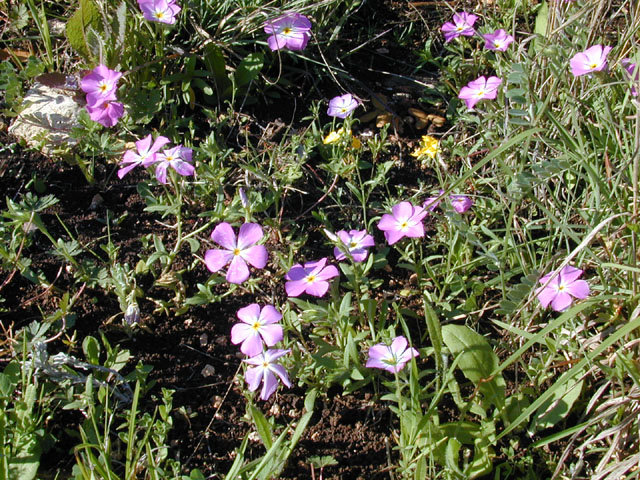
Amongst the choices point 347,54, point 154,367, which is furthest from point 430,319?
point 347,54

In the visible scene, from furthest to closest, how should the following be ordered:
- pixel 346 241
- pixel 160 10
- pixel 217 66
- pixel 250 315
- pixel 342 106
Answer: pixel 217 66
pixel 342 106
pixel 160 10
pixel 346 241
pixel 250 315

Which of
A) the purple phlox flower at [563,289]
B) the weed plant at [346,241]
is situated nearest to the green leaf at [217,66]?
the weed plant at [346,241]

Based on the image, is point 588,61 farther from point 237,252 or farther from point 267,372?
point 267,372

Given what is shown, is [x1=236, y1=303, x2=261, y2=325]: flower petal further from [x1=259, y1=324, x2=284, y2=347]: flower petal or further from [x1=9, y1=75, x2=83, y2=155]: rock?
[x1=9, y1=75, x2=83, y2=155]: rock

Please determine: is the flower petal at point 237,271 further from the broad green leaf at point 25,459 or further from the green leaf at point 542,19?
the green leaf at point 542,19

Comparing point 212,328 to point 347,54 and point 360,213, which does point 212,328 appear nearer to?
point 360,213

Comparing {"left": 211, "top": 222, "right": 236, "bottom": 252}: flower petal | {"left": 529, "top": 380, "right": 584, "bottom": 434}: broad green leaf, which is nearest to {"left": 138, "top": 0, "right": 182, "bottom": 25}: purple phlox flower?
{"left": 211, "top": 222, "right": 236, "bottom": 252}: flower petal

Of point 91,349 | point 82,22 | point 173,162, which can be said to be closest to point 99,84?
point 82,22
